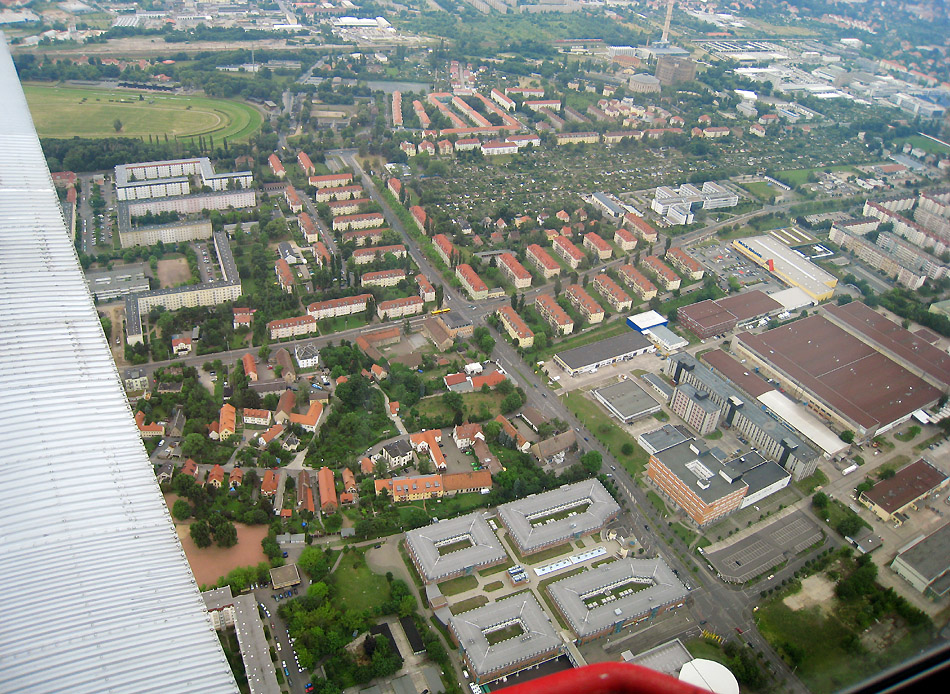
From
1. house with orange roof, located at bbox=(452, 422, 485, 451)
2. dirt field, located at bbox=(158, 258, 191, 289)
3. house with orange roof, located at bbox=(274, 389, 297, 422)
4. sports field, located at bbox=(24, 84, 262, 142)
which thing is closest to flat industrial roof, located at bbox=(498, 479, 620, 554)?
house with orange roof, located at bbox=(452, 422, 485, 451)

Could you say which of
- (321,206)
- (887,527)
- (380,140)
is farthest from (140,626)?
(380,140)

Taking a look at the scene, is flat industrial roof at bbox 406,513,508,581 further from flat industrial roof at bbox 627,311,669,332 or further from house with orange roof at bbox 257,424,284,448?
flat industrial roof at bbox 627,311,669,332

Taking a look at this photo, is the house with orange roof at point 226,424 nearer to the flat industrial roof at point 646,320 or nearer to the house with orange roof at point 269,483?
the house with orange roof at point 269,483

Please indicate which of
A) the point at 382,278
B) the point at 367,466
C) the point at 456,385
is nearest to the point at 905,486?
the point at 456,385

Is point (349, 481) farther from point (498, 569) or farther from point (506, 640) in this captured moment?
point (506, 640)

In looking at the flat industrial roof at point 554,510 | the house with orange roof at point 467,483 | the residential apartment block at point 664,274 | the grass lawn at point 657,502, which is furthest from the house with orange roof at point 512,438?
the residential apartment block at point 664,274

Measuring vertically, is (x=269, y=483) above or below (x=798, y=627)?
above
